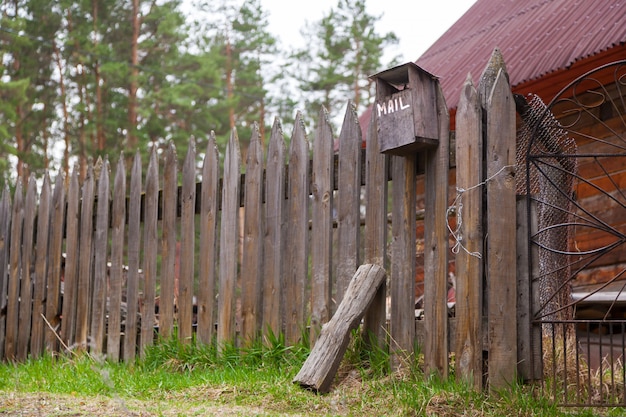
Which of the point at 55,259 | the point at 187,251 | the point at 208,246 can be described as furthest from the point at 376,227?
the point at 55,259

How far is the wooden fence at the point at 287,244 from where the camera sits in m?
4.40

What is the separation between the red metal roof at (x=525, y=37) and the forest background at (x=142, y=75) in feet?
39.1

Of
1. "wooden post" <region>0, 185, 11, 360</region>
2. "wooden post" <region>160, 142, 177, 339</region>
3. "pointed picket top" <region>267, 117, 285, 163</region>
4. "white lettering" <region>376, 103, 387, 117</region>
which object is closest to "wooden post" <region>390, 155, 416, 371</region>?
"white lettering" <region>376, 103, 387, 117</region>

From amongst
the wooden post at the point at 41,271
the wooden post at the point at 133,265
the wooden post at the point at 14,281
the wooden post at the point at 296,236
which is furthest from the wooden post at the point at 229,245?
the wooden post at the point at 14,281

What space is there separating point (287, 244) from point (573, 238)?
7.09 ft

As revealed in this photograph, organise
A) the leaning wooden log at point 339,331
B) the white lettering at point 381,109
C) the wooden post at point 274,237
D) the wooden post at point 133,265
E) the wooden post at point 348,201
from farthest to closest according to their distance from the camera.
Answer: the wooden post at point 133,265 < the wooden post at point 274,237 < the wooden post at point 348,201 < the white lettering at point 381,109 < the leaning wooden log at point 339,331

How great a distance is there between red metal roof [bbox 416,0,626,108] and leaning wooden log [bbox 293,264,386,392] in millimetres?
3273

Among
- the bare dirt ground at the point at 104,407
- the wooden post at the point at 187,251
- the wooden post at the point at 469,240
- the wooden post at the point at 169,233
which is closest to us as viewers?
the bare dirt ground at the point at 104,407

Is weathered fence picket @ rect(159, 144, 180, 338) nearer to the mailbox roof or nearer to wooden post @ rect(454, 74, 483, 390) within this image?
the mailbox roof

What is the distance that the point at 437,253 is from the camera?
15.1 feet

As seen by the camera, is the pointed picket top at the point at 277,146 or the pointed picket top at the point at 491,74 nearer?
the pointed picket top at the point at 491,74

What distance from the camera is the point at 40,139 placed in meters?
24.9

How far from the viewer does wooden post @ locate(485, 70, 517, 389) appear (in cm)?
423

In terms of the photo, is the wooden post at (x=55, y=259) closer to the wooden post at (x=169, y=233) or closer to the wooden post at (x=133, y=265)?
the wooden post at (x=133, y=265)
